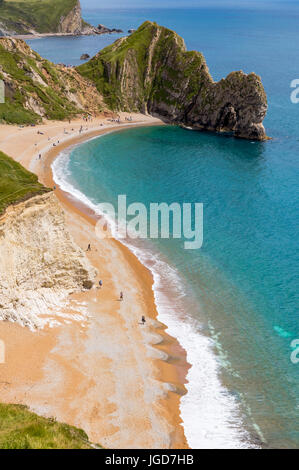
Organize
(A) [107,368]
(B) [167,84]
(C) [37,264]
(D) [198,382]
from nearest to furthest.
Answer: (A) [107,368]
(D) [198,382]
(C) [37,264]
(B) [167,84]

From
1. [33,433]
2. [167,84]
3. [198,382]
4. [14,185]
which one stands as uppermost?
[167,84]

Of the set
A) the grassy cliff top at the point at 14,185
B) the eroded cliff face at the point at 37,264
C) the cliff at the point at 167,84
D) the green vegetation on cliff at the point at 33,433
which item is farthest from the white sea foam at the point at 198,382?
the cliff at the point at 167,84

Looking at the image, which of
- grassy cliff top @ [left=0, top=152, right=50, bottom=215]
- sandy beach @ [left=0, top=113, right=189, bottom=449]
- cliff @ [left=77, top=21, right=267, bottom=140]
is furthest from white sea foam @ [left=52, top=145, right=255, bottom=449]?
cliff @ [left=77, top=21, right=267, bottom=140]

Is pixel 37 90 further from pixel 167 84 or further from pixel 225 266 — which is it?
pixel 225 266

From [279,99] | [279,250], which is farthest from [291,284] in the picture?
[279,99]

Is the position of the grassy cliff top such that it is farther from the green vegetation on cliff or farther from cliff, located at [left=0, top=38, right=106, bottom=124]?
cliff, located at [left=0, top=38, right=106, bottom=124]

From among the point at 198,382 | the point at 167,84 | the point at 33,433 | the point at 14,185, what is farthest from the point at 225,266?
the point at 167,84
